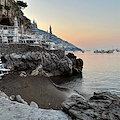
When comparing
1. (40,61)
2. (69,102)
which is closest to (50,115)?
(69,102)

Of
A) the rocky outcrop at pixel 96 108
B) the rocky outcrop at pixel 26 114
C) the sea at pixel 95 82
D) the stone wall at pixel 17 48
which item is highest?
the stone wall at pixel 17 48

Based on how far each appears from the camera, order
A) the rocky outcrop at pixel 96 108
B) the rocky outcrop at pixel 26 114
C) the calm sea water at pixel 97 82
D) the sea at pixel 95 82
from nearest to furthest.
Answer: the rocky outcrop at pixel 96 108
the rocky outcrop at pixel 26 114
the sea at pixel 95 82
the calm sea water at pixel 97 82

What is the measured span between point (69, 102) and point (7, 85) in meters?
12.0

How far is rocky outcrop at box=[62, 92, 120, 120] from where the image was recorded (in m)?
4.14

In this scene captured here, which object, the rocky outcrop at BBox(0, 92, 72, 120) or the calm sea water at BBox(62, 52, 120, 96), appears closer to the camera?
the rocky outcrop at BBox(0, 92, 72, 120)

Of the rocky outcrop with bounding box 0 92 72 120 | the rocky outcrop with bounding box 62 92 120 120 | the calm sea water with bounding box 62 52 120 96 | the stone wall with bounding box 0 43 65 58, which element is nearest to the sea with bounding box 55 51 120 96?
the calm sea water with bounding box 62 52 120 96

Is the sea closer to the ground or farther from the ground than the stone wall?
closer to the ground

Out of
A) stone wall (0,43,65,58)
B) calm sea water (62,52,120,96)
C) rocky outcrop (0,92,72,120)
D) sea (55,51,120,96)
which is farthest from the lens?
stone wall (0,43,65,58)

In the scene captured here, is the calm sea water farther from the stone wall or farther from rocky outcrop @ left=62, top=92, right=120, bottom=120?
rocky outcrop @ left=62, top=92, right=120, bottom=120

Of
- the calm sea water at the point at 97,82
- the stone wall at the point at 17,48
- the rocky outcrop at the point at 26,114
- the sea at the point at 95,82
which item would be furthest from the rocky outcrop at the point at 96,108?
the stone wall at the point at 17,48

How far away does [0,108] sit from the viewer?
5906mm

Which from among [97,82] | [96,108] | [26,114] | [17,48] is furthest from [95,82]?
[26,114]

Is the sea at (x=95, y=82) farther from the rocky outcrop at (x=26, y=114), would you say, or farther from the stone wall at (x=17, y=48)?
the rocky outcrop at (x=26, y=114)

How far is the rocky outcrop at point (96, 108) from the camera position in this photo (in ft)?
13.6
